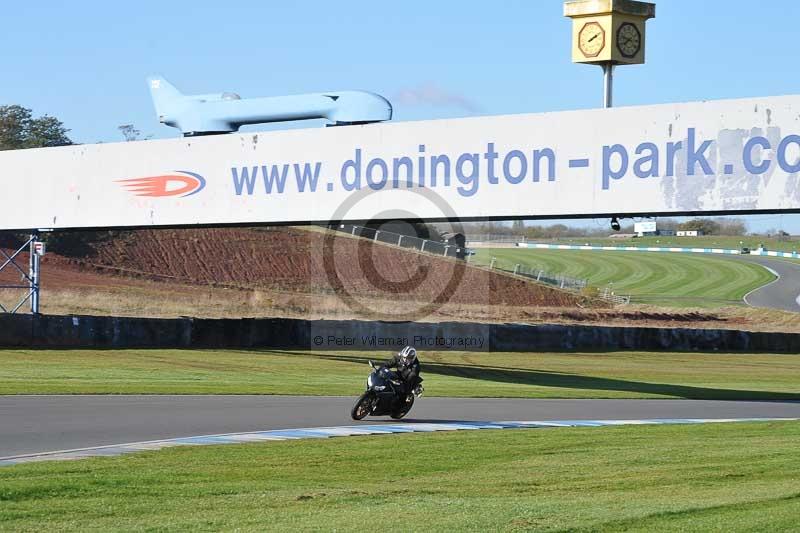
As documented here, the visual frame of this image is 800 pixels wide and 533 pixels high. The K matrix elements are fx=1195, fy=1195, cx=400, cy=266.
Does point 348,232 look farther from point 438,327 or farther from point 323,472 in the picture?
point 323,472

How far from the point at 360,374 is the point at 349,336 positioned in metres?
7.76

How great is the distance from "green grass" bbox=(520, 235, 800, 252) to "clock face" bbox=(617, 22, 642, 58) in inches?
4212

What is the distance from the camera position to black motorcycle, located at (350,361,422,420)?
19.4 meters

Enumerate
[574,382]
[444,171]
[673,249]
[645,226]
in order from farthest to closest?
[673,249], [645,226], [574,382], [444,171]

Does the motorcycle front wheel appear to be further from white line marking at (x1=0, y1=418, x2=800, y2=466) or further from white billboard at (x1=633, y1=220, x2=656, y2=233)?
white billboard at (x1=633, y1=220, x2=656, y2=233)

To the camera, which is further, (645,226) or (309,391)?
(645,226)

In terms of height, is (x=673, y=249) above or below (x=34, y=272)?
above

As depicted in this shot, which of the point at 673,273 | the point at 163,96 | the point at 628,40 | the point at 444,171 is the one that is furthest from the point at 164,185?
the point at 673,273

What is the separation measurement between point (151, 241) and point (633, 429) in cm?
6004

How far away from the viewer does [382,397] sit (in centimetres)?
1944

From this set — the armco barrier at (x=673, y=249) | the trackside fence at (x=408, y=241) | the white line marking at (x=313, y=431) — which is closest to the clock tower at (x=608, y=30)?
the white line marking at (x=313, y=431)

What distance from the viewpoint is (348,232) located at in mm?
74375

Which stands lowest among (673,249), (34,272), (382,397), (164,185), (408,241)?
(382,397)

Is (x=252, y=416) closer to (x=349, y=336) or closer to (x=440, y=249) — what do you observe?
(x=349, y=336)
